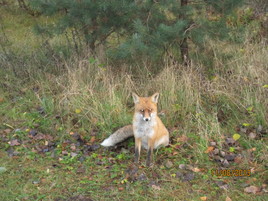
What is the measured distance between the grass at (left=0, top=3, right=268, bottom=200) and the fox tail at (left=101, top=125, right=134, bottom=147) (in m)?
0.17

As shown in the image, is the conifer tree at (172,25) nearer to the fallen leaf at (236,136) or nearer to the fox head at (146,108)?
the fox head at (146,108)

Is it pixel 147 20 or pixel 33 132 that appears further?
pixel 147 20

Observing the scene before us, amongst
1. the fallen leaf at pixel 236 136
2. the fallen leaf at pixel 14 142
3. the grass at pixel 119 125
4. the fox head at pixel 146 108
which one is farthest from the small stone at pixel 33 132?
the fallen leaf at pixel 236 136

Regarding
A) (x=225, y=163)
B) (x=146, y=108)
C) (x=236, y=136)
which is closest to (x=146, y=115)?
(x=146, y=108)

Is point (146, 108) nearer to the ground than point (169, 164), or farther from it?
farther from it

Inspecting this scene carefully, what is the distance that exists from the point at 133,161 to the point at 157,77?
2174 mm

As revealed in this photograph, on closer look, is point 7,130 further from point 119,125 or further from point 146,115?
A: point 146,115

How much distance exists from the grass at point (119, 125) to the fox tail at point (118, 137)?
0.17 metres

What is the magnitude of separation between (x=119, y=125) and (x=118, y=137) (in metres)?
0.61

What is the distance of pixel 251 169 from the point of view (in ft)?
13.3

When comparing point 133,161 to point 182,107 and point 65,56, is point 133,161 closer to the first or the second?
point 182,107

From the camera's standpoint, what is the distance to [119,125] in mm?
5336

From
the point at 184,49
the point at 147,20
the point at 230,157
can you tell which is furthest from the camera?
the point at 184,49

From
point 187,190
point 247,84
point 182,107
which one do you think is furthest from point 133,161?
point 247,84
